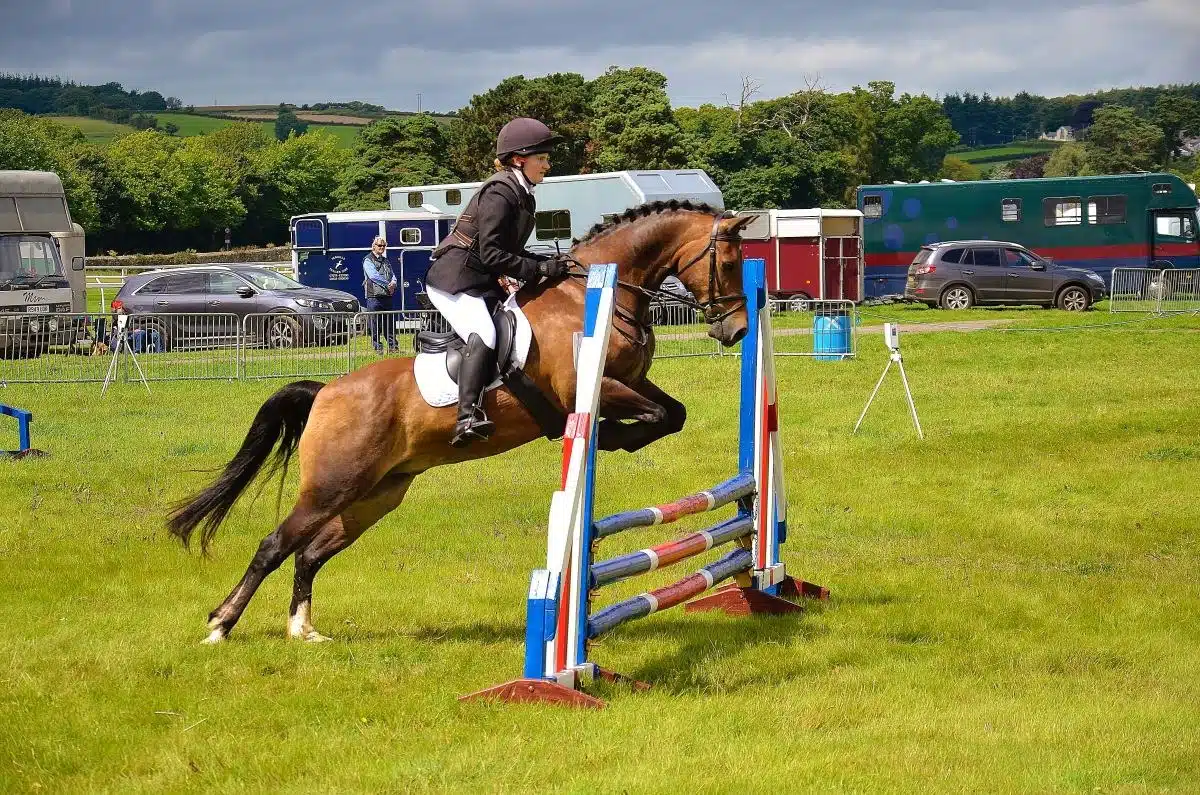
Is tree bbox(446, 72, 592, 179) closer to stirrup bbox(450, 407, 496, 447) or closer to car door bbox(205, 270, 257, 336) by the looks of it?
car door bbox(205, 270, 257, 336)

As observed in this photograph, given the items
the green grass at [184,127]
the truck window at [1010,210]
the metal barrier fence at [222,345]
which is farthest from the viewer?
the green grass at [184,127]

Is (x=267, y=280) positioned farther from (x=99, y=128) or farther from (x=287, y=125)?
(x=287, y=125)

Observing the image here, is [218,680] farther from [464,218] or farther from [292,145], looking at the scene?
[292,145]

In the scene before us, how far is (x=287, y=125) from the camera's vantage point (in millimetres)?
175000

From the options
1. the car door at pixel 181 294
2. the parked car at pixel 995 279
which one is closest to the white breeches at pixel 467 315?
the car door at pixel 181 294

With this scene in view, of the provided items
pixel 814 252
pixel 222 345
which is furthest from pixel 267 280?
pixel 814 252

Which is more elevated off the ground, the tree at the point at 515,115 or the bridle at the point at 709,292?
the tree at the point at 515,115

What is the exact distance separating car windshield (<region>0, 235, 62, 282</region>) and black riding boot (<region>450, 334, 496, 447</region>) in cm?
2443

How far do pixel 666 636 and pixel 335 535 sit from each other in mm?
1984

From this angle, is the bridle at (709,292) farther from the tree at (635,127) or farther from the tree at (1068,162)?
the tree at (1068,162)

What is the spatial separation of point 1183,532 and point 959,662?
4.68 meters

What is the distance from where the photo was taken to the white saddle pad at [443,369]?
7.01 metres

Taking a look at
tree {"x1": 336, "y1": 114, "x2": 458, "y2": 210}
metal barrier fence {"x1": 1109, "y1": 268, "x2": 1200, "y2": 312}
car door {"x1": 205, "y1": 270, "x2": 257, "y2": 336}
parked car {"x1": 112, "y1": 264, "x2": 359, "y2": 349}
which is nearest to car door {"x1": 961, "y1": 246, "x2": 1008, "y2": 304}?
metal barrier fence {"x1": 1109, "y1": 268, "x2": 1200, "y2": 312}

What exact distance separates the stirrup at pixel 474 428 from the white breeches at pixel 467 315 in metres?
0.37
